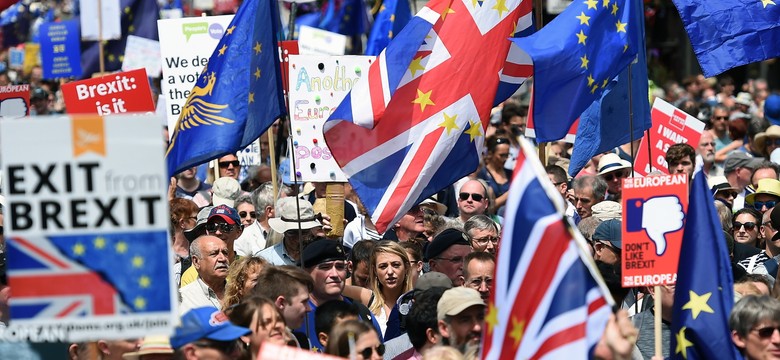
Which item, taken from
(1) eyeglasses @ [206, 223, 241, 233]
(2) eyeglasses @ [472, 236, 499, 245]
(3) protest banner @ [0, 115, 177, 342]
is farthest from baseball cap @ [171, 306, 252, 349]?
(2) eyeglasses @ [472, 236, 499, 245]

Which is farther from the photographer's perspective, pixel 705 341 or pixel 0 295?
pixel 0 295

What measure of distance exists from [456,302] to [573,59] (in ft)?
8.83

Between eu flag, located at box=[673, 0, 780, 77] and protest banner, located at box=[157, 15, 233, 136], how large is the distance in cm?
383

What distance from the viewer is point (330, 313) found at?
7.33 meters

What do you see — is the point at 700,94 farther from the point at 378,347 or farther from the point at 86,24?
the point at 378,347

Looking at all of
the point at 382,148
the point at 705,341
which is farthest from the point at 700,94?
the point at 705,341

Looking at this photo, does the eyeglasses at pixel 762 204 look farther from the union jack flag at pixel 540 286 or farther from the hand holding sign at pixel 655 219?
the union jack flag at pixel 540 286

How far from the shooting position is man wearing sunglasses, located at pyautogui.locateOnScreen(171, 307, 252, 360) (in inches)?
229

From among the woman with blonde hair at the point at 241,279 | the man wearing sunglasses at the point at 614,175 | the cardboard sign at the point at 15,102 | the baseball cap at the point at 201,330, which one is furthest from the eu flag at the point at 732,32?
the cardboard sign at the point at 15,102

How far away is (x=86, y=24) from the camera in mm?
19297

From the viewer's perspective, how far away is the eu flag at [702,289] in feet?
21.6

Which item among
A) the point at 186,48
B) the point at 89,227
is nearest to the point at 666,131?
the point at 186,48

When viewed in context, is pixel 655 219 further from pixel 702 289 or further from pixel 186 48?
pixel 186 48

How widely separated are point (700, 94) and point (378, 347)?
1805cm
